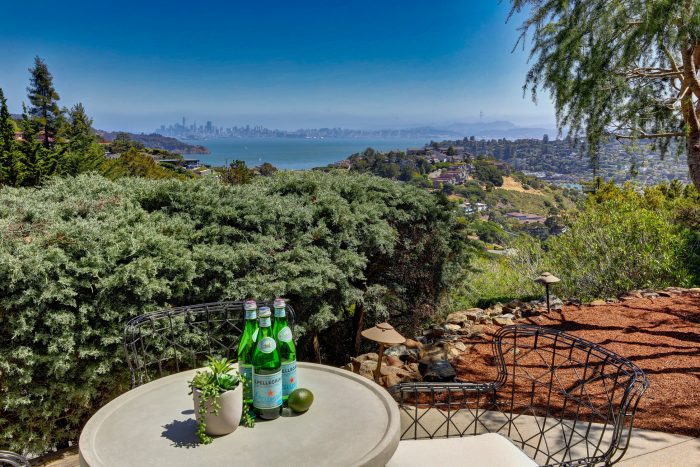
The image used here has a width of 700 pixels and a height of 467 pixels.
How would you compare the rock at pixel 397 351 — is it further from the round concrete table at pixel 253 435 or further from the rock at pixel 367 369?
the round concrete table at pixel 253 435

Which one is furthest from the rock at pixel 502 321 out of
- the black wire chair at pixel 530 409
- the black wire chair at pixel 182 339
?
the black wire chair at pixel 182 339

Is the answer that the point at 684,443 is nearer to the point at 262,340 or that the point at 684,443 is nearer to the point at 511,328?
the point at 511,328

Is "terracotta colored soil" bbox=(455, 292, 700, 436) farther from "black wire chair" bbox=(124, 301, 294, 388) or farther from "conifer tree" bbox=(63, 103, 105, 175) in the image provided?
"conifer tree" bbox=(63, 103, 105, 175)

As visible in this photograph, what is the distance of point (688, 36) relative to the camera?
4.36m

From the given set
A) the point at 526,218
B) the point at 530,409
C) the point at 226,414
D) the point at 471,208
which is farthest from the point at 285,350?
the point at 526,218

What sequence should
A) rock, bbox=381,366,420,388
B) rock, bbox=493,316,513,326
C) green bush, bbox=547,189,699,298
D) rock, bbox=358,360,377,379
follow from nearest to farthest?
1. rock, bbox=381,366,420,388
2. rock, bbox=358,360,377,379
3. rock, bbox=493,316,513,326
4. green bush, bbox=547,189,699,298

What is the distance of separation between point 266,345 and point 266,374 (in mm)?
106

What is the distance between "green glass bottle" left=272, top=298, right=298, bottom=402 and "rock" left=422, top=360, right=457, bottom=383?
8.54 ft

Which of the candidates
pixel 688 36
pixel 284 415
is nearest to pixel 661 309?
pixel 688 36

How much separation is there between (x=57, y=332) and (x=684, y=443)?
4.14 metres

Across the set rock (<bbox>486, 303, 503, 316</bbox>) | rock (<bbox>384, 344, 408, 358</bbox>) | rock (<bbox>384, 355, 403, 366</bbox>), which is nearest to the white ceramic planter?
rock (<bbox>384, 355, 403, 366</bbox>)

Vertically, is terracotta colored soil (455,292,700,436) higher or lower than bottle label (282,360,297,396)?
lower

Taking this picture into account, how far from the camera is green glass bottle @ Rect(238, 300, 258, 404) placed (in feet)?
5.30

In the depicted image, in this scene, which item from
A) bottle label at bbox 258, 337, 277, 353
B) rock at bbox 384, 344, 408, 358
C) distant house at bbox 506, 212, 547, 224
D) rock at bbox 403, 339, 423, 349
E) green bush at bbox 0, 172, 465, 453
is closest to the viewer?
bottle label at bbox 258, 337, 277, 353
